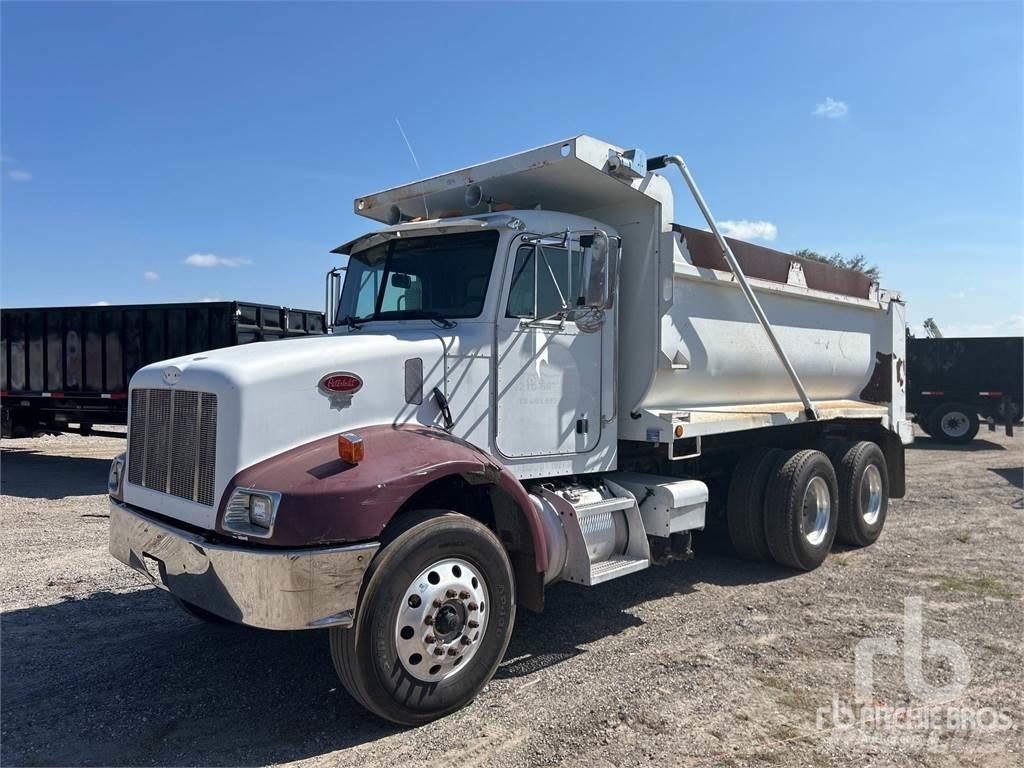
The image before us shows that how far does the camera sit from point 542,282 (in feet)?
16.7

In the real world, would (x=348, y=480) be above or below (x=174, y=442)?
below

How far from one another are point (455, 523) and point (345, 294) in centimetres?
235

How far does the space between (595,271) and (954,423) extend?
62.0 ft

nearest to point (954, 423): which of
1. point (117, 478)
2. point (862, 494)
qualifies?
point (862, 494)

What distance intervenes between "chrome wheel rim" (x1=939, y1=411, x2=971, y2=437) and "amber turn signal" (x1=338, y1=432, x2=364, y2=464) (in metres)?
20.3

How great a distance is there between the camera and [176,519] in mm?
4113

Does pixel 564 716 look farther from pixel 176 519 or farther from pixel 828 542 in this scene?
pixel 828 542

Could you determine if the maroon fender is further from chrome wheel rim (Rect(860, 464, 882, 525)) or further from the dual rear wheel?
chrome wheel rim (Rect(860, 464, 882, 525))

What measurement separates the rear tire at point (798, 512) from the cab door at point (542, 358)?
2463 millimetres

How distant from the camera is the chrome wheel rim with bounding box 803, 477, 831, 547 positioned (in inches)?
286

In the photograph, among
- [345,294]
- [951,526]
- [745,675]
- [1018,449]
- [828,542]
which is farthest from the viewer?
[1018,449]

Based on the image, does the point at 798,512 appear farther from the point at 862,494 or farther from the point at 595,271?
the point at 595,271

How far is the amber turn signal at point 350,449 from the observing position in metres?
3.75

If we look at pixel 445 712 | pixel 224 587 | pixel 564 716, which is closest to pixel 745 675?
pixel 564 716
